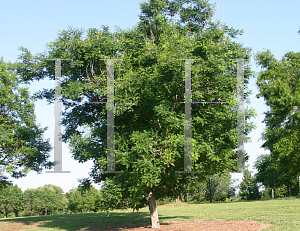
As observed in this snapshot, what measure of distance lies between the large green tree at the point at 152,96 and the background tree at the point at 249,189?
36.8 meters

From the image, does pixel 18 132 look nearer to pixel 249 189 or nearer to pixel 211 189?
pixel 211 189

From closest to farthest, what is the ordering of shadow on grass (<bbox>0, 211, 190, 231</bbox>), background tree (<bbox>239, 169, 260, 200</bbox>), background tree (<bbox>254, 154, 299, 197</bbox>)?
shadow on grass (<bbox>0, 211, 190, 231</bbox>), background tree (<bbox>254, 154, 299, 197</bbox>), background tree (<bbox>239, 169, 260, 200</bbox>)

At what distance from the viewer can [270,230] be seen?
12781 millimetres

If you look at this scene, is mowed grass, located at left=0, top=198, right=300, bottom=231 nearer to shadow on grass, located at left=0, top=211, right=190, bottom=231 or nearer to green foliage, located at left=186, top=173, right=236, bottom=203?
shadow on grass, located at left=0, top=211, right=190, bottom=231

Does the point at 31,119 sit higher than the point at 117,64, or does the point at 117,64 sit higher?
the point at 117,64

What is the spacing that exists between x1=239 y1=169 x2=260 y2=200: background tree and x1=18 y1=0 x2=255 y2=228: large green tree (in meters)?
36.8

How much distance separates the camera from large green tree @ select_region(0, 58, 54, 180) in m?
23.8

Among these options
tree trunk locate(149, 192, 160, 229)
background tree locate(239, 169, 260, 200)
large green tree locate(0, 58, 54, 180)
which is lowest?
background tree locate(239, 169, 260, 200)

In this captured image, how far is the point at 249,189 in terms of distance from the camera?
51656mm

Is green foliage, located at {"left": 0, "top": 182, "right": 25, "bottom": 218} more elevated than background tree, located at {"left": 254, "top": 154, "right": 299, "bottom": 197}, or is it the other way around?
background tree, located at {"left": 254, "top": 154, "right": 299, "bottom": 197}

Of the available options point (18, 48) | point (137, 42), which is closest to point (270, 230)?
point (137, 42)

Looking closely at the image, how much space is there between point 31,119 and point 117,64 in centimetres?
1288

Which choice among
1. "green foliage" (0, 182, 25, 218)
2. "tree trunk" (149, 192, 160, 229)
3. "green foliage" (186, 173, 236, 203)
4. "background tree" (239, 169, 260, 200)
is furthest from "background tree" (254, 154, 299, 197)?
"green foliage" (0, 182, 25, 218)

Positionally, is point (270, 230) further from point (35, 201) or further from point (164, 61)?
point (35, 201)
